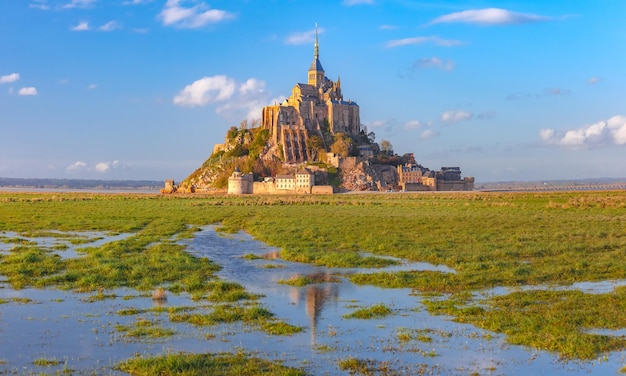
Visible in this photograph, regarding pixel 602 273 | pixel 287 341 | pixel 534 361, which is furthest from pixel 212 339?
pixel 602 273

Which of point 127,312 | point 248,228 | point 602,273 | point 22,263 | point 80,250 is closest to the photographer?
point 127,312

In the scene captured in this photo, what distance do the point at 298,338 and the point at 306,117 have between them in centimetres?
12898

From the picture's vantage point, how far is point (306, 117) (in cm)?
14125

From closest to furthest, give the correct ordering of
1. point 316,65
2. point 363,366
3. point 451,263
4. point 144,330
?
point 363,366 < point 144,330 < point 451,263 < point 316,65

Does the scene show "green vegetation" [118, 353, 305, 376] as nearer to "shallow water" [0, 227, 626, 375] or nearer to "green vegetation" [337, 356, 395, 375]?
"shallow water" [0, 227, 626, 375]

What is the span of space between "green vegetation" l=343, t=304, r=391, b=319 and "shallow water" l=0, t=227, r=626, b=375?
0.76ft

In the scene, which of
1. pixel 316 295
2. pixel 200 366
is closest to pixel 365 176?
pixel 316 295

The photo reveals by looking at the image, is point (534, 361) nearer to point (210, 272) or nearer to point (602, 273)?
point (602, 273)

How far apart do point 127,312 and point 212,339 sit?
3.50 meters

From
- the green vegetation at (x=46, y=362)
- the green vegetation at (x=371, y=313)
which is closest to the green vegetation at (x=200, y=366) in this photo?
the green vegetation at (x=46, y=362)

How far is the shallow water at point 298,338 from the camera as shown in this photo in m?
11.7

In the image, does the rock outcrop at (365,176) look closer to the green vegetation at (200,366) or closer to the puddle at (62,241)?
the puddle at (62,241)

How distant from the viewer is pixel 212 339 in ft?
44.1

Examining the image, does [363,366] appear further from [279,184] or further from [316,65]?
[316,65]
